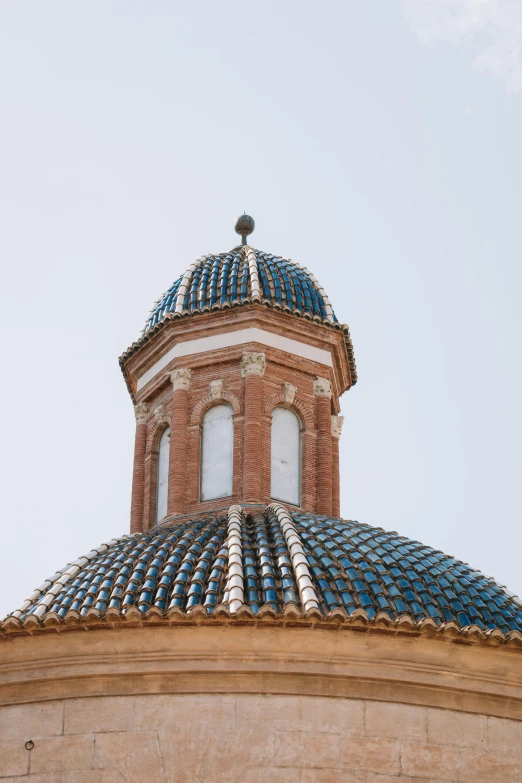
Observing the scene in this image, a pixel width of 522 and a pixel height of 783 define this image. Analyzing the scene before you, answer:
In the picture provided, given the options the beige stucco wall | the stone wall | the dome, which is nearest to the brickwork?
the dome

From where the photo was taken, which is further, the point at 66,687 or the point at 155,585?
the point at 155,585

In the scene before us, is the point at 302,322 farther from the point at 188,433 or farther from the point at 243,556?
the point at 243,556

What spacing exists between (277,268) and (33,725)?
8.51 metres

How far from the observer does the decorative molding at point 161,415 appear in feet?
58.9

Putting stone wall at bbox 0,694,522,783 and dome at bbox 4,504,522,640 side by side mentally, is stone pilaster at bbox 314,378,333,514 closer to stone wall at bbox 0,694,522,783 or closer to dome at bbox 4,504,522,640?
dome at bbox 4,504,522,640

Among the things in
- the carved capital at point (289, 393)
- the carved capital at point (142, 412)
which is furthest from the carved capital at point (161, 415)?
the carved capital at point (289, 393)

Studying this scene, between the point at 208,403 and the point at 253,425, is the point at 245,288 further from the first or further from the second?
the point at 253,425

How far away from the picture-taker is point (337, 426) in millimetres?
18484

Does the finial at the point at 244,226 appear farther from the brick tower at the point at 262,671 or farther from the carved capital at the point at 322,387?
the brick tower at the point at 262,671

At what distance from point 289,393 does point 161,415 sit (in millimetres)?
1807

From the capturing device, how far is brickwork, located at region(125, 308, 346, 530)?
16922 mm

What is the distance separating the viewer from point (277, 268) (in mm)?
18578

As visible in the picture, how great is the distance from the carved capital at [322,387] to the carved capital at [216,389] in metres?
1.32

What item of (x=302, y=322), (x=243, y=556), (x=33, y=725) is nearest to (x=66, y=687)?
(x=33, y=725)
